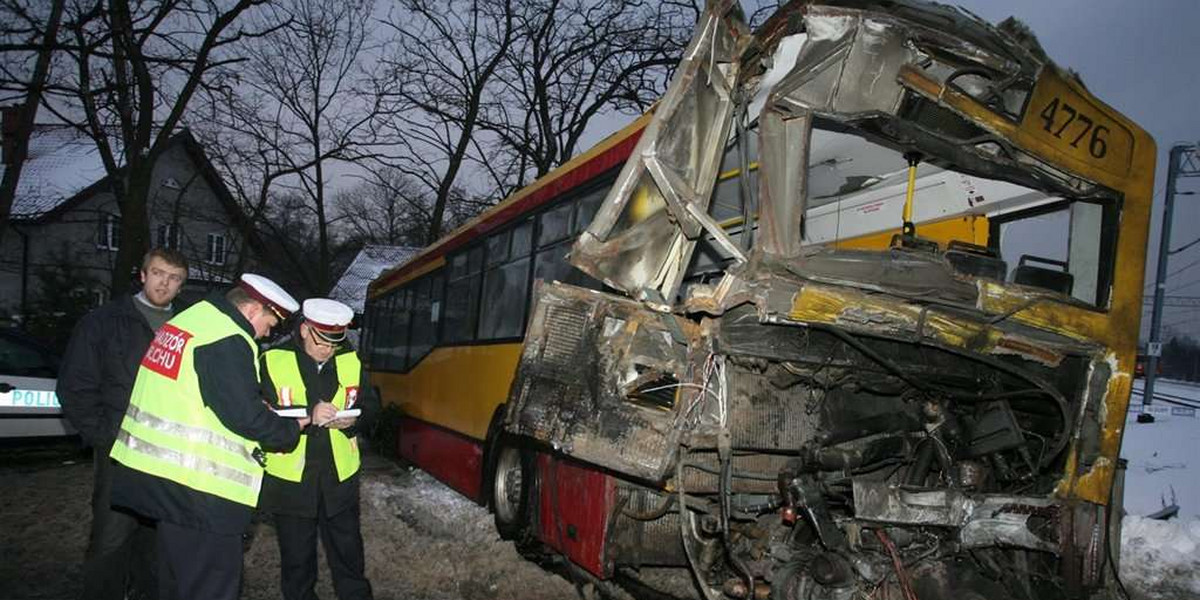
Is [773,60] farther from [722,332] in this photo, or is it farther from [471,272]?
[471,272]

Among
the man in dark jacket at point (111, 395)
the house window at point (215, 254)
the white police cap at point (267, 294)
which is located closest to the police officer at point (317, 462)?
the white police cap at point (267, 294)

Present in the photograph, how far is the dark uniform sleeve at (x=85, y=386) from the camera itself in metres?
4.03

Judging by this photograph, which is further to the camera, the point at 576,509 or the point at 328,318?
the point at 576,509

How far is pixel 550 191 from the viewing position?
6402 millimetres

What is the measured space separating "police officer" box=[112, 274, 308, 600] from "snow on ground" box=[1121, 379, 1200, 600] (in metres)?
5.99

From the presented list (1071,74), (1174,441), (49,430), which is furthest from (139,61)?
(1174,441)

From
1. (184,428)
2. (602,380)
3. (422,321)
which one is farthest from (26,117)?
(602,380)

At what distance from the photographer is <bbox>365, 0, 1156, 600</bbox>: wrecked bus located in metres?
3.31

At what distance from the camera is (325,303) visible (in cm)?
425

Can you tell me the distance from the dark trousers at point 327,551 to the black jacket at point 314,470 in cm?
10

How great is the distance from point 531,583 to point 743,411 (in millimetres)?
2383

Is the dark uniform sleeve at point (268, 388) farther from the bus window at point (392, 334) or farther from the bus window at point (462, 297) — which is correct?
the bus window at point (392, 334)

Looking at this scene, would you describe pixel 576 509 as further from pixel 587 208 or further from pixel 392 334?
pixel 392 334

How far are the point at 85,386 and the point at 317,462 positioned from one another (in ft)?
4.35
